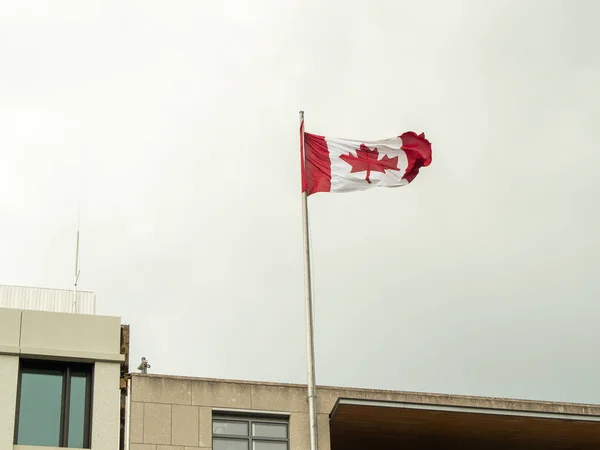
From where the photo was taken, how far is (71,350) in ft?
113

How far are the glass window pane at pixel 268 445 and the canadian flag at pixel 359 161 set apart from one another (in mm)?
6845

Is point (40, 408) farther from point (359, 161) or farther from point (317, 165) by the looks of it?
point (359, 161)

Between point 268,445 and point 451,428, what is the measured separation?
5.85m

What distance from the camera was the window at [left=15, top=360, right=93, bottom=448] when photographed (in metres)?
33.4

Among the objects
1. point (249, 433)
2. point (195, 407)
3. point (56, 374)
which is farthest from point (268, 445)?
point (56, 374)

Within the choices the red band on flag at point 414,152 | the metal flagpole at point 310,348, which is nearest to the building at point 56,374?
the metal flagpole at point 310,348

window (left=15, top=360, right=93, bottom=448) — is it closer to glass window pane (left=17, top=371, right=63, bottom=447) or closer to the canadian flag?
glass window pane (left=17, top=371, right=63, bottom=447)

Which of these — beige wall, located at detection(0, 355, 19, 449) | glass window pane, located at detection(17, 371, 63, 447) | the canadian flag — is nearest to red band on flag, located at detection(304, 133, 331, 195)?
the canadian flag

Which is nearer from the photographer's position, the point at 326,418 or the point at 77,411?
the point at 77,411

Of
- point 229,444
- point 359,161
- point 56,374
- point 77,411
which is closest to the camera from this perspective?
point 77,411

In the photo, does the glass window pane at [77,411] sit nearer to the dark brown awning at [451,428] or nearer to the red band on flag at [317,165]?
the dark brown awning at [451,428]

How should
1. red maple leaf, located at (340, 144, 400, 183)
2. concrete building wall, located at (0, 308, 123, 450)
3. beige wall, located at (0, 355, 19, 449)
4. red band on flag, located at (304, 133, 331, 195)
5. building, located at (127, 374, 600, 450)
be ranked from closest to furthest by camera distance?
1. beige wall, located at (0, 355, 19, 449)
2. concrete building wall, located at (0, 308, 123, 450)
3. building, located at (127, 374, 600, 450)
4. red band on flag, located at (304, 133, 331, 195)
5. red maple leaf, located at (340, 144, 400, 183)

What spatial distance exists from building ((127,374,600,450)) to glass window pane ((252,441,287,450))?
0.09 ft

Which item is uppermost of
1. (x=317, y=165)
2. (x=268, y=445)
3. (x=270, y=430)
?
(x=317, y=165)
